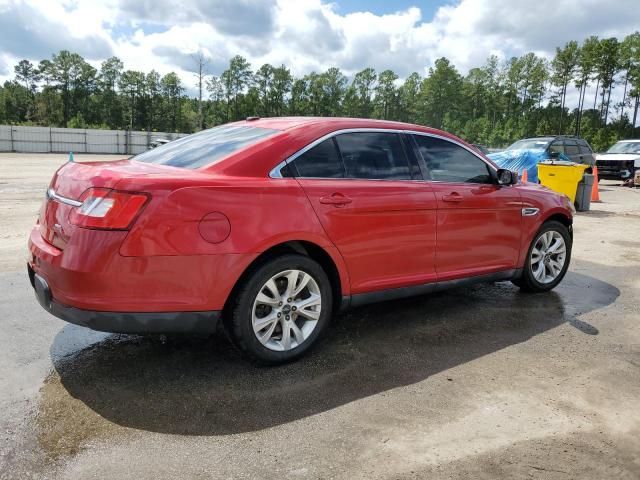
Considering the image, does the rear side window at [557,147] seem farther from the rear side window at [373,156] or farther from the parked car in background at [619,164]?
the rear side window at [373,156]

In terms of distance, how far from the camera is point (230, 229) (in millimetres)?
3156

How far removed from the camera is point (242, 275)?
130 inches

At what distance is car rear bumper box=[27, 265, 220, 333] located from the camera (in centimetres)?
297

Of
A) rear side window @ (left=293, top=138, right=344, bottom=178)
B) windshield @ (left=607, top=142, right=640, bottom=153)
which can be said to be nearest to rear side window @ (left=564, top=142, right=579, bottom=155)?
windshield @ (left=607, top=142, right=640, bottom=153)

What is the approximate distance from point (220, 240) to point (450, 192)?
83.6 inches

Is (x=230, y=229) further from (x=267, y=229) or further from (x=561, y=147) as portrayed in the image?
(x=561, y=147)

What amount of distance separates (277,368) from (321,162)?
1.44 m

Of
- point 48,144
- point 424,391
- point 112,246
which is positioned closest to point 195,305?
point 112,246

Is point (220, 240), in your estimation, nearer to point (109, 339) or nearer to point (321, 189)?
point (321, 189)

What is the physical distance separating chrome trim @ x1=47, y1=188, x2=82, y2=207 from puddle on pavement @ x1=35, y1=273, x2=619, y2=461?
42.9 inches

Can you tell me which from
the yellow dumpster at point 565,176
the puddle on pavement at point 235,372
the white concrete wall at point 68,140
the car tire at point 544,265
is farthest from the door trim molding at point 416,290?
the white concrete wall at point 68,140

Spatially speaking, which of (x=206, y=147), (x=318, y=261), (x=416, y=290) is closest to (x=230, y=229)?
(x=318, y=261)

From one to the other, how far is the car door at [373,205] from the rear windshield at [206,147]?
42cm

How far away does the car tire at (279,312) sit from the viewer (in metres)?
3.29
